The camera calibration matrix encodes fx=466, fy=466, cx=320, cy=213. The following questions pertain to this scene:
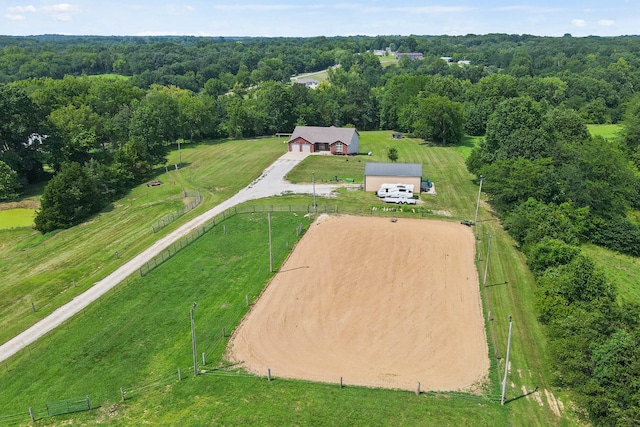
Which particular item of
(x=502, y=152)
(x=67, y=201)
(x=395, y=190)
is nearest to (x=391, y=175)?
(x=395, y=190)

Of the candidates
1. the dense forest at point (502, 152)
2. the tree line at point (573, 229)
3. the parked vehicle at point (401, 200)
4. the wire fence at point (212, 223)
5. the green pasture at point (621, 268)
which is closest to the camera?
the tree line at point (573, 229)

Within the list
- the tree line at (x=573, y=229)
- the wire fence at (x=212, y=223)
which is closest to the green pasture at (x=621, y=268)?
the tree line at (x=573, y=229)

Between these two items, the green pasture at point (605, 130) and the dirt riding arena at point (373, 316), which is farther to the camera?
the green pasture at point (605, 130)

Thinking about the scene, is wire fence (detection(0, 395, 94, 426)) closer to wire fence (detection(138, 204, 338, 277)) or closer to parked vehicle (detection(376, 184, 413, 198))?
wire fence (detection(138, 204, 338, 277))

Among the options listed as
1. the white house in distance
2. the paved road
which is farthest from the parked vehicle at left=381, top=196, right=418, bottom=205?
the white house in distance

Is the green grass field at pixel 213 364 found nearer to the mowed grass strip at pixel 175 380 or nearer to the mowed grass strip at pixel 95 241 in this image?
the mowed grass strip at pixel 175 380
